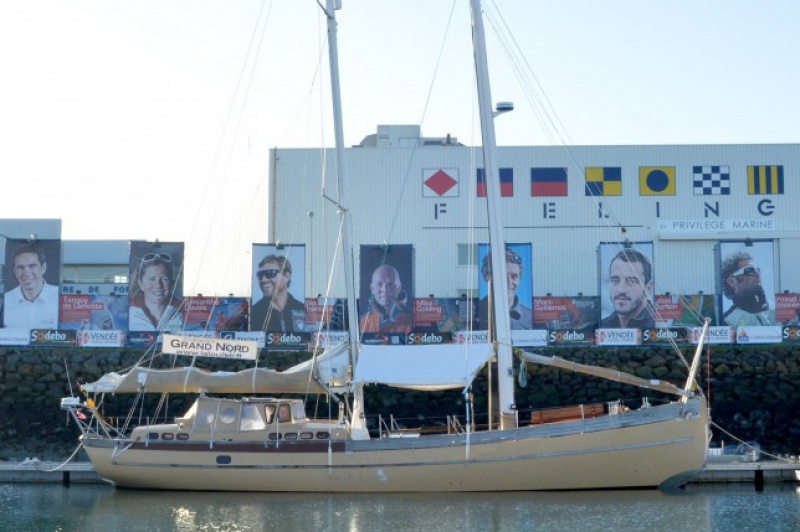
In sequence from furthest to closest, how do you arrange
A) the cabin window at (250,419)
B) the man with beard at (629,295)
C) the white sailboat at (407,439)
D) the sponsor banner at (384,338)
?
the man with beard at (629,295) < the sponsor banner at (384,338) < the cabin window at (250,419) < the white sailboat at (407,439)

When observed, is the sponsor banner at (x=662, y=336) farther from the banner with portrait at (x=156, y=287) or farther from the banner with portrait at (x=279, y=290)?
the banner with portrait at (x=156, y=287)

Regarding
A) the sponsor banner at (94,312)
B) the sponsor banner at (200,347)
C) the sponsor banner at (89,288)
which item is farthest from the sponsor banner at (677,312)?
the sponsor banner at (89,288)

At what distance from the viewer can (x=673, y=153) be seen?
2388 inches

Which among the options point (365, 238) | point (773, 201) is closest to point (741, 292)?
point (773, 201)

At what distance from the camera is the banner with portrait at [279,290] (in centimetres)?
5175

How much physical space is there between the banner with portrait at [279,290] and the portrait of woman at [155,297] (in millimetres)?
3255

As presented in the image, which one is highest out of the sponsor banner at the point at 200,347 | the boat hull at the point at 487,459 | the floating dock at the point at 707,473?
the sponsor banner at the point at 200,347

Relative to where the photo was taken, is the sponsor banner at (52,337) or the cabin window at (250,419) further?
the sponsor banner at (52,337)

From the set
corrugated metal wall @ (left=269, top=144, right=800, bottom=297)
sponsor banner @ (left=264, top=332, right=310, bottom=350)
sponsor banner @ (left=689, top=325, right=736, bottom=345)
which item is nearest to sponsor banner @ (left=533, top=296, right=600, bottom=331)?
sponsor banner @ (left=689, top=325, right=736, bottom=345)

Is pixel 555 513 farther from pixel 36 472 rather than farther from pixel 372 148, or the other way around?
pixel 372 148

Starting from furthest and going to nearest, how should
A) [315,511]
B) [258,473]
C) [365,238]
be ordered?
[365,238] < [258,473] < [315,511]

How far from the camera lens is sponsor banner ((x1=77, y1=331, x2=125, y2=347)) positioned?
165ft

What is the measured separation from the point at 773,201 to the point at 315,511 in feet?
120

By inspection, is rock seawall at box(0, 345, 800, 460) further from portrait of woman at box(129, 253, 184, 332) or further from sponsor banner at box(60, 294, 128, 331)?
sponsor banner at box(60, 294, 128, 331)
